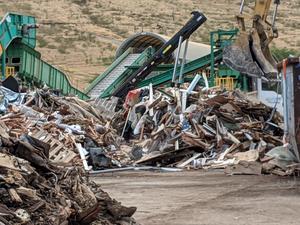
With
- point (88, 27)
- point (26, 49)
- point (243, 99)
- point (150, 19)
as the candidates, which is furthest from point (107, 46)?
point (243, 99)

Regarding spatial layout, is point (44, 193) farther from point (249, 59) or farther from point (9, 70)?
point (9, 70)

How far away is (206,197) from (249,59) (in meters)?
7.51

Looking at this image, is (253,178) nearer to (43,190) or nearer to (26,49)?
(43,190)

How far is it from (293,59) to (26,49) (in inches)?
777

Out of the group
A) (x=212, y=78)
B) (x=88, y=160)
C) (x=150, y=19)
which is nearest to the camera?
(x=88, y=160)

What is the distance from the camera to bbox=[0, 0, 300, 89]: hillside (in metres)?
56.2

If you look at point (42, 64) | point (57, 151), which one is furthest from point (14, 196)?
point (42, 64)

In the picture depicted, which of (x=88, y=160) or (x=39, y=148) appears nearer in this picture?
(x=39, y=148)

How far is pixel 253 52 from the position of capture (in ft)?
62.1

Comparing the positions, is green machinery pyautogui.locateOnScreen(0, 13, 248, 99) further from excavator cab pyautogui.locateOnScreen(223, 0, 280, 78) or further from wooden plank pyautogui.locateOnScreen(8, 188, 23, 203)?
wooden plank pyautogui.locateOnScreen(8, 188, 23, 203)

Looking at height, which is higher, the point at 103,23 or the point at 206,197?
the point at 103,23

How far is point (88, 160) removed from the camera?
17.7m

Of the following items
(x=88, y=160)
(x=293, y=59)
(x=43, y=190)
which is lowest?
(x=88, y=160)

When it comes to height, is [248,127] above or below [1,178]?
below
